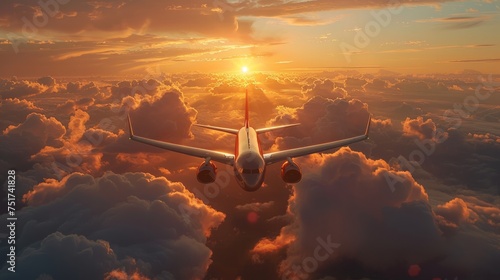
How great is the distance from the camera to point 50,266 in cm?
11806

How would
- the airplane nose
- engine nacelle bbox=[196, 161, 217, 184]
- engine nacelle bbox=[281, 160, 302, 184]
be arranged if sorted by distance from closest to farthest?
the airplane nose, engine nacelle bbox=[281, 160, 302, 184], engine nacelle bbox=[196, 161, 217, 184]

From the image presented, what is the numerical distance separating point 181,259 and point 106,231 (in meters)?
46.1

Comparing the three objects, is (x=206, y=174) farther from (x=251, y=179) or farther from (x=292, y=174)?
(x=292, y=174)

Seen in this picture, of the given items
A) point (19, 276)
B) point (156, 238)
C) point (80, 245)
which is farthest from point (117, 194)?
point (19, 276)

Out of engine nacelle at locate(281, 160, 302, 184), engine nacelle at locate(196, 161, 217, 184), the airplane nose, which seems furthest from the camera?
engine nacelle at locate(196, 161, 217, 184)

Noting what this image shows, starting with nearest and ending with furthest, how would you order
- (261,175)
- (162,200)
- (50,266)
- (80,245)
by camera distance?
(261,175) < (50,266) < (80,245) < (162,200)

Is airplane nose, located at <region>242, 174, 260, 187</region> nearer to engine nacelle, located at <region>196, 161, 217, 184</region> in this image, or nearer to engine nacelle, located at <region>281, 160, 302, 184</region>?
engine nacelle, located at <region>281, 160, 302, 184</region>

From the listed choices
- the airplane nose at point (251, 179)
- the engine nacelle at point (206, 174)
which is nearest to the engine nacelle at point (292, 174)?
the airplane nose at point (251, 179)

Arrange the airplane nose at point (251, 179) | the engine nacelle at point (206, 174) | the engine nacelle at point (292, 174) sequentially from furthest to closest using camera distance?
the engine nacelle at point (206, 174) < the engine nacelle at point (292, 174) < the airplane nose at point (251, 179)

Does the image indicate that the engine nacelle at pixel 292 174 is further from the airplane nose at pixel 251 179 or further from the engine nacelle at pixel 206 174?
the engine nacelle at pixel 206 174

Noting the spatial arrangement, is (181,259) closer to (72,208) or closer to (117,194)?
(117,194)

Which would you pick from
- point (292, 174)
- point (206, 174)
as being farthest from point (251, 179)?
point (206, 174)

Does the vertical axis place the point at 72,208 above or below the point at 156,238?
above

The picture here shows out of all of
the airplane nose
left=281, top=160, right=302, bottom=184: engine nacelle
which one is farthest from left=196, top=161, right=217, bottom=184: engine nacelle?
left=281, top=160, right=302, bottom=184: engine nacelle
